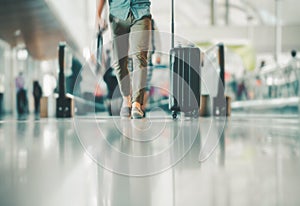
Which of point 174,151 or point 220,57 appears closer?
point 174,151

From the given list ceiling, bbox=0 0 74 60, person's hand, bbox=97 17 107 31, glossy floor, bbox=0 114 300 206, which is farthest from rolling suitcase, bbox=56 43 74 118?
person's hand, bbox=97 17 107 31

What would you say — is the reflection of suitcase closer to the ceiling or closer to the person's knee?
the person's knee

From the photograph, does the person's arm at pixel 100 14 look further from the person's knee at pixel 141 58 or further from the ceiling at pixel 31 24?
the ceiling at pixel 31 24

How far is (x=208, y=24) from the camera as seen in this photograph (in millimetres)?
10562

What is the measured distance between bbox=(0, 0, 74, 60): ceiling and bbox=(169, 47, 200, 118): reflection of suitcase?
5.30 m

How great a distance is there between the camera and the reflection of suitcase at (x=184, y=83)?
2.75 feet

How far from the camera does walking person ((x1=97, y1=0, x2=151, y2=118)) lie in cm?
82

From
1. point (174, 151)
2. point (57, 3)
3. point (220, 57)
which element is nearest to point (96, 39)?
point (174, 151)

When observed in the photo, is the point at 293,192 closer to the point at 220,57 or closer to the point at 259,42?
the point at 220,57

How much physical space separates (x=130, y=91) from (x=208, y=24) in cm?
1000

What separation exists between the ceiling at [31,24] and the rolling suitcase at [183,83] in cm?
530

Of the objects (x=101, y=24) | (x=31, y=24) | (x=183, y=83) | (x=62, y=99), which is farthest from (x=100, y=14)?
(x=31, y=24)

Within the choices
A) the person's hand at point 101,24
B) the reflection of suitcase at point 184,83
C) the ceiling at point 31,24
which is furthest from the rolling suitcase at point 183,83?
the ceiling at point 31,24

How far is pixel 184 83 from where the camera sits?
2.83ft
